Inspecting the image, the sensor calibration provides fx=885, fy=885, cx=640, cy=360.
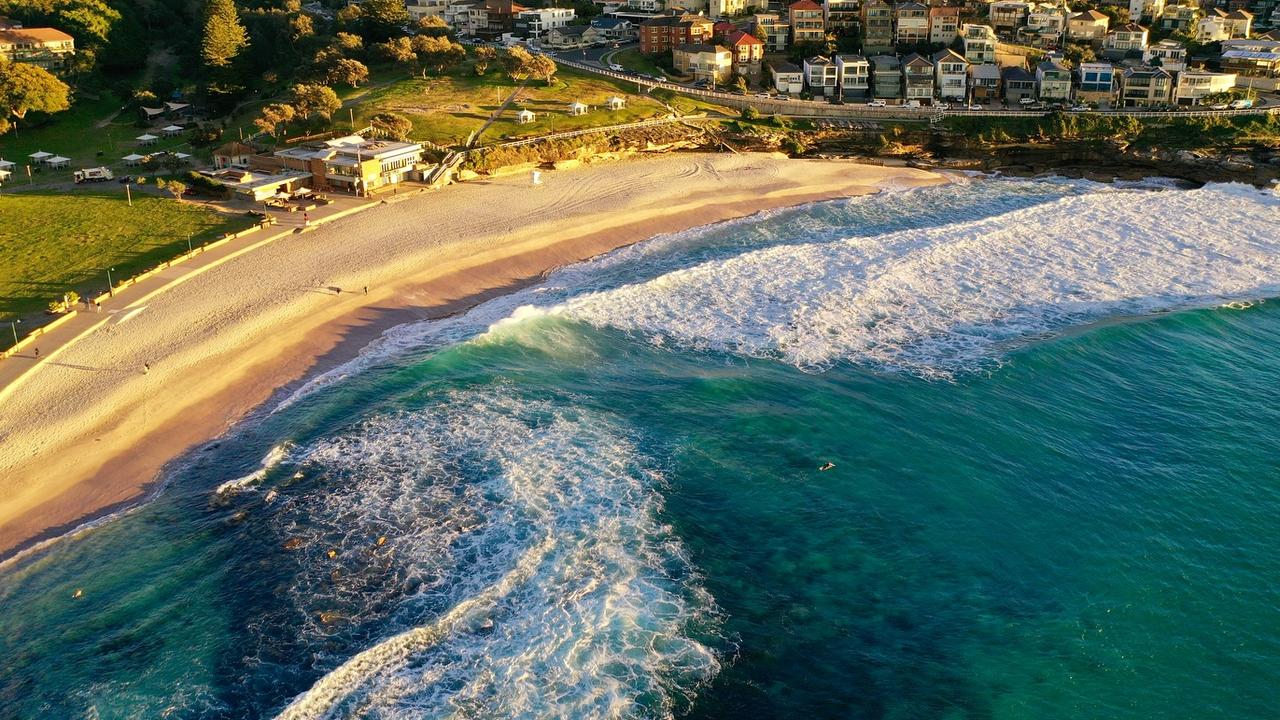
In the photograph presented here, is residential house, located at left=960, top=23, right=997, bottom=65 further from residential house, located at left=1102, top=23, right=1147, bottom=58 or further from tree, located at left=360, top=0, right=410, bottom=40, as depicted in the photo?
tree, located at left=360, top=0, right=410, bottom=40

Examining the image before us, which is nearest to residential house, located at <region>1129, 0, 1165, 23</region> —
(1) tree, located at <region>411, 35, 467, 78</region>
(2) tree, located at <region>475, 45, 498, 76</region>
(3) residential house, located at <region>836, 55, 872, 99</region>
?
(3) residential house, located at <region>836, 55, 872, 99</region>

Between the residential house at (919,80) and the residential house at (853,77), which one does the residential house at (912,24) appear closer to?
the residential house at (919,80)

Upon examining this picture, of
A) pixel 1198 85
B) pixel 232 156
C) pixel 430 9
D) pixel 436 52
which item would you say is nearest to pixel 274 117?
pixel 232 156

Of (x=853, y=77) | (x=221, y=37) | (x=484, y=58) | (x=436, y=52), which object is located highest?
(x=221, y=37)

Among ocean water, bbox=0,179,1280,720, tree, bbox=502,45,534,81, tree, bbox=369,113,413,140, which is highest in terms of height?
tree, bbox=502,45,534,81

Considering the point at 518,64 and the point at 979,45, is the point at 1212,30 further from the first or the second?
the point at 518,64

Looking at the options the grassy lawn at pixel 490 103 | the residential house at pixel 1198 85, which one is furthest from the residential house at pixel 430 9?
the residential house at pixel 1198 85
